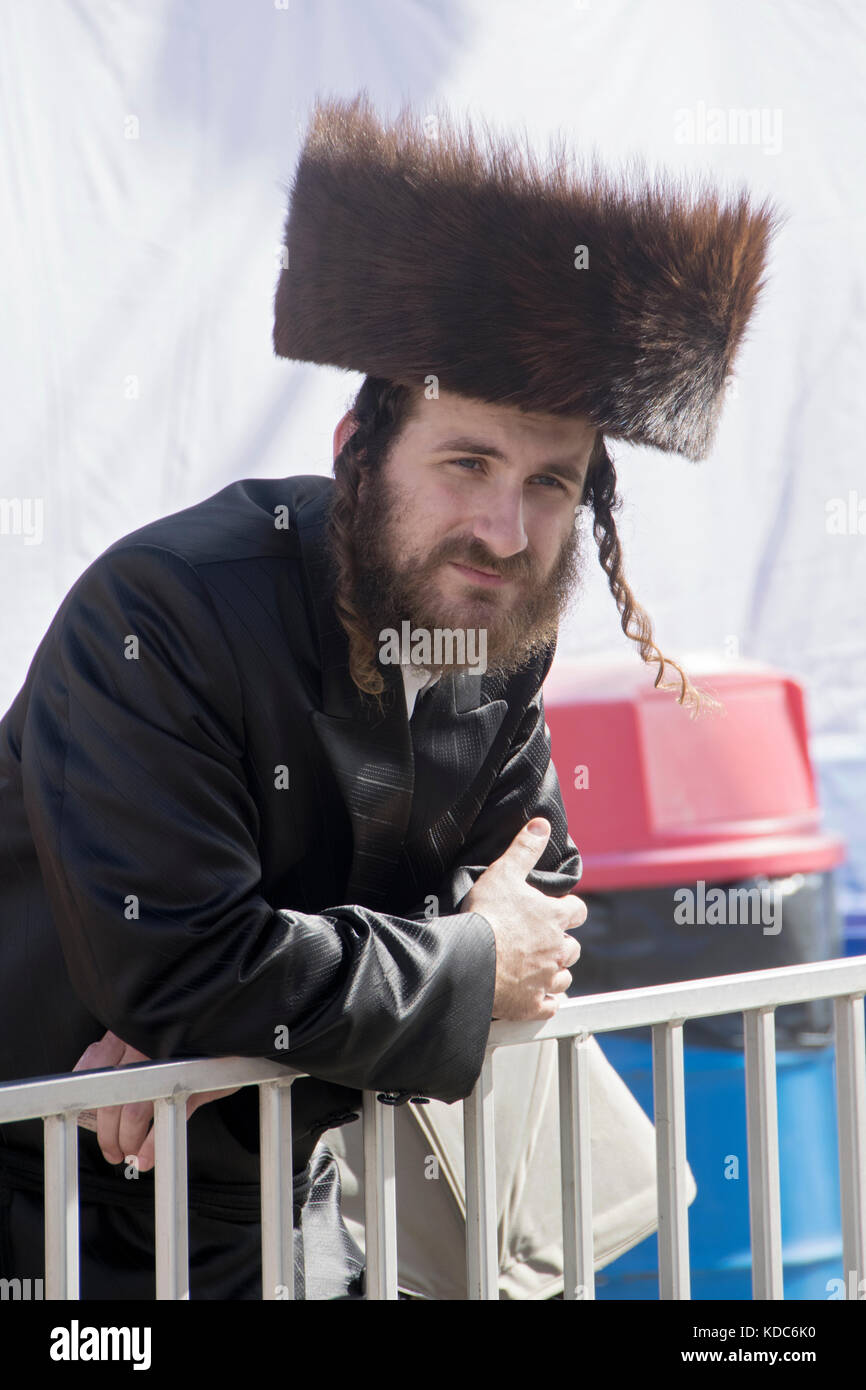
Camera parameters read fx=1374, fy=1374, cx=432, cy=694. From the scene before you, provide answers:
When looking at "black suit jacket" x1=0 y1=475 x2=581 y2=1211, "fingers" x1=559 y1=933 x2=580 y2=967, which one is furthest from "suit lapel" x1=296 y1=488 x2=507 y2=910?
"fingers" x1=559 y1=933 x2=580 y2=967

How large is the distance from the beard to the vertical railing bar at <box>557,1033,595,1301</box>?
0.51 m

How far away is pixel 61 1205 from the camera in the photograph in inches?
51.1

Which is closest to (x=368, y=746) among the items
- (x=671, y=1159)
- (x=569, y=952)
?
(x=569, y=952)

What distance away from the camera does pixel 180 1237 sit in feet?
4.47

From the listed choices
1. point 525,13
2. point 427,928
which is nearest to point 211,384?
point 525,13

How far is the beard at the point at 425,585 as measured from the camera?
1.73m

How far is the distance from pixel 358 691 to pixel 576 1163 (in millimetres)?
611

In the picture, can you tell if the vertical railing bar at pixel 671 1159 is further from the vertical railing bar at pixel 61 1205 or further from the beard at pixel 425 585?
the vertical railing bar at pixel 61 1205

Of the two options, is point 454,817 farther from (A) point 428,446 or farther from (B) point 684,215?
(B) point 684,215

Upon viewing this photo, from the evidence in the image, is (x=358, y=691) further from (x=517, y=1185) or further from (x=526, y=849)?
(x=517, y=1185)

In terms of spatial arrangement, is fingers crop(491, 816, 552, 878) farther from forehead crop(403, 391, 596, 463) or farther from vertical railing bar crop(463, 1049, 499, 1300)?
forehead crop(403, 391, 596, 463)

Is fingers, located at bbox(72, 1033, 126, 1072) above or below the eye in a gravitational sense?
below

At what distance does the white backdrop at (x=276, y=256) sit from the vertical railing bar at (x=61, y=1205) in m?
2.18

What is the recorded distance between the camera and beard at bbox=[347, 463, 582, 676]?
1732 millimetres
